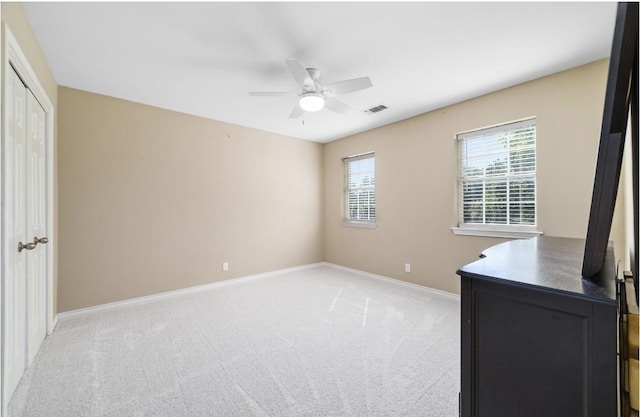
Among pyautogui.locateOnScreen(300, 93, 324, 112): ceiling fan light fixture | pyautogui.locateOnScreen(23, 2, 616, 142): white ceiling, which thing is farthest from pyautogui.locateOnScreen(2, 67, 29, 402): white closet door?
pyautogui.locateOnScreen(300, 93, 324, 112): ceiling fan light fixture

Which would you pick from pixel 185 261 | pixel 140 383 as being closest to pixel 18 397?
pixel 140 383

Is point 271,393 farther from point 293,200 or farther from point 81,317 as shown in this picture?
point 293,200

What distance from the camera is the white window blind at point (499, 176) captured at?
3.04 meters

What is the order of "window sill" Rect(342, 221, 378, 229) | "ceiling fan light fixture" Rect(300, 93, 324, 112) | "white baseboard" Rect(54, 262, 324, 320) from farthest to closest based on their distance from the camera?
1. "window sill" Rect(342, 221, 378, 229)
2. "white baseboard" Rect(54, 262, 324, 320)
3. "ceiling fan light fixture" Rect(300, 93, 324, 112)

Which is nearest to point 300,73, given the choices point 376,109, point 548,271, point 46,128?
point 376,109

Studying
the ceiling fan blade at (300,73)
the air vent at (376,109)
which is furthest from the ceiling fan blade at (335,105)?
the air vent at (376,109)

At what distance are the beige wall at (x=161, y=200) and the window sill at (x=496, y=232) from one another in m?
2.86

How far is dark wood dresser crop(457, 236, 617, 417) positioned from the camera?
0.89m

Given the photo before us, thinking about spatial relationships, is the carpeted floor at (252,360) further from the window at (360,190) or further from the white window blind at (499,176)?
the window at (360,190)

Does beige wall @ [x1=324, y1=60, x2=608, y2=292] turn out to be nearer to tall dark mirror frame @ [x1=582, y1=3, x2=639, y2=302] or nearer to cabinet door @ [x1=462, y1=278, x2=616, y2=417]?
tall dark mirror frame @ [x1=582, y1=3, x2=639, y2=302]

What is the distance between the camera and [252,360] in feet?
7.17

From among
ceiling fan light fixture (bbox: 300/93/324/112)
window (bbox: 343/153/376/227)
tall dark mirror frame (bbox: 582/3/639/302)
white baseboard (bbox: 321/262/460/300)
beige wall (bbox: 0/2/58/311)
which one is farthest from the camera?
window (bbox: 343/153/376/227)

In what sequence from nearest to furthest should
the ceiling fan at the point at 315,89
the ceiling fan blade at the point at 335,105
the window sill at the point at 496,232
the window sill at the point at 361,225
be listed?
the ceiling fan at the point at 315,89 < the ceiling fan blade at the point at 335,105 < the window sill at the point at 496,232 < the window sill at the point at 361,225

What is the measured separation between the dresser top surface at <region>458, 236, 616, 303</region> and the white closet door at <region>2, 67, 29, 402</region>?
2543 millimetres
